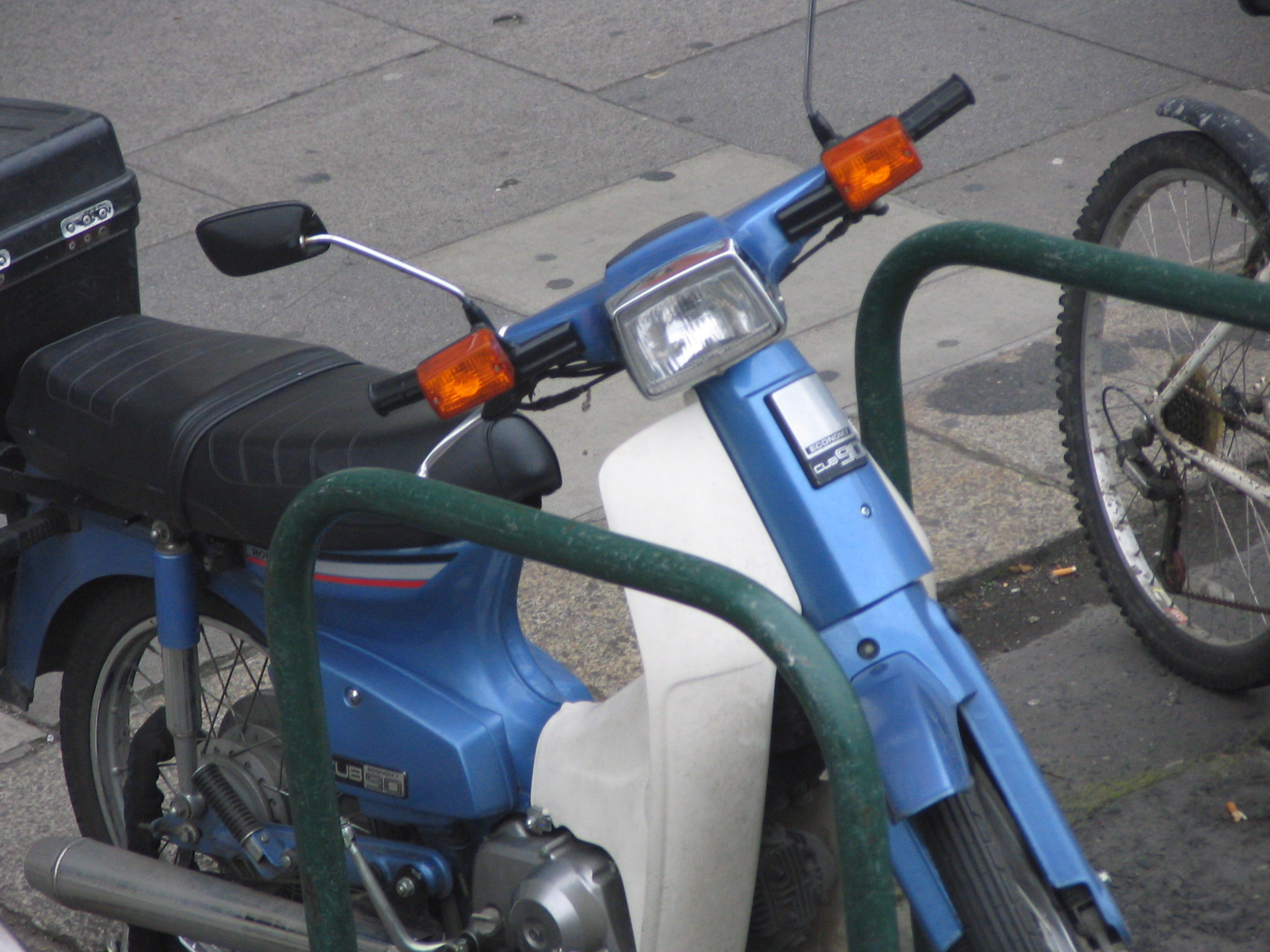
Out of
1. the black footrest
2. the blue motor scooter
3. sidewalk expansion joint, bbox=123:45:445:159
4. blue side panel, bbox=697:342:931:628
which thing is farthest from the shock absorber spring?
sidewalk expansion joint, bbox=123:45:445:159

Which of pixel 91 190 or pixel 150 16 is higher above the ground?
pixel 91 190

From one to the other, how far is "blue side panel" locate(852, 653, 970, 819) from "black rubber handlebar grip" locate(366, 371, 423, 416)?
0.67 meters

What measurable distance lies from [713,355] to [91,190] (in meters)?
1.40

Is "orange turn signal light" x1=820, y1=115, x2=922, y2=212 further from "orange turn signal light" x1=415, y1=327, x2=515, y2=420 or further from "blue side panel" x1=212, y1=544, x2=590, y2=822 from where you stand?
"blue side panel" x1=212, y1=544, x2=590, y2=822

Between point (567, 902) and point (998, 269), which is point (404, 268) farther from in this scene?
point (567, 902)

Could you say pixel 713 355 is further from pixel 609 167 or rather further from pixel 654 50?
pixel 654 50

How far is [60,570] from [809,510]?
4.75 ft

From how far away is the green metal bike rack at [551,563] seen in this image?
1.49m

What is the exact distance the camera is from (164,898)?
8.32ft

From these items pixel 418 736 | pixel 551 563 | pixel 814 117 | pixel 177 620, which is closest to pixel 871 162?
pixel 814 117

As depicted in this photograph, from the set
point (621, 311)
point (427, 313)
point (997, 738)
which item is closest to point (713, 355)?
point (621, 311)

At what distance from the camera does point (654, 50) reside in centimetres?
704

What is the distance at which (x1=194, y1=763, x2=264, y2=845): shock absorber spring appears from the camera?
2.53 meters

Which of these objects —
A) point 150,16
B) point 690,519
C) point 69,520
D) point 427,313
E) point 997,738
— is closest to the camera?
point 997,738
